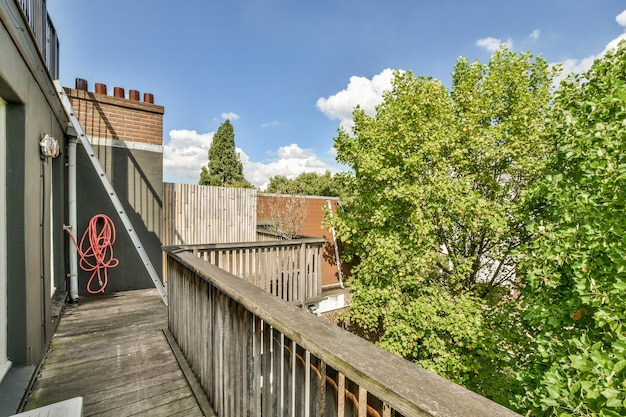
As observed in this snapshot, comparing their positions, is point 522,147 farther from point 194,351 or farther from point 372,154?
A: point 194,351

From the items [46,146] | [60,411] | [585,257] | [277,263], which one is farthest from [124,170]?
[585,257]

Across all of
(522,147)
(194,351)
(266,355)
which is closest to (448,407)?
(266,355)

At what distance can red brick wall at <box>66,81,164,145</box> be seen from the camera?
454 cm

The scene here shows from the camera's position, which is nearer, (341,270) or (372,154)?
(372,154)

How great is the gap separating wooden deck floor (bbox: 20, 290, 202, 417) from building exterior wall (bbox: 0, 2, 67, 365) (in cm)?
25

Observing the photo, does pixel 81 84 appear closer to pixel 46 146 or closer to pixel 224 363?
pixel 46 146

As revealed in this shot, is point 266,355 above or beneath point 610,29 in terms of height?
beneath

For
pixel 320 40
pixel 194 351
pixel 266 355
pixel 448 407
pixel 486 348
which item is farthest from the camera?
pixel 320 40

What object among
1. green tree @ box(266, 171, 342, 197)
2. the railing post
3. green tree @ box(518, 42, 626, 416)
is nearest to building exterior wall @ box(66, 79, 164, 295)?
the railing post

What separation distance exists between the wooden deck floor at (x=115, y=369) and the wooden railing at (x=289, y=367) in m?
0.27

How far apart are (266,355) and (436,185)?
18.4ft

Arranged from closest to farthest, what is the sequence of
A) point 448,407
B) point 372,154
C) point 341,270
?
point 448,407 < point 372,154 < point 341,270

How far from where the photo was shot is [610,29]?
20.0ft

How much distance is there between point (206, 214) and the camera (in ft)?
19.6
